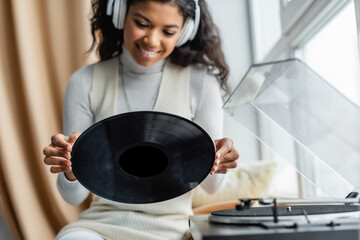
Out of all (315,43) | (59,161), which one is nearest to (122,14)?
(59,161)

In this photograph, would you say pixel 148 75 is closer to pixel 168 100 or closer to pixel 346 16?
pixel 168 100

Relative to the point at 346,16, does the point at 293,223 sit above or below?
below

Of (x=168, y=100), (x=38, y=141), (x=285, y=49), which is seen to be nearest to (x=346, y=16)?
(x=285, y=49)

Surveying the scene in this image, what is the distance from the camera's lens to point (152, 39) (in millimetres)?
1026

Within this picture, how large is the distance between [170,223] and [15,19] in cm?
124

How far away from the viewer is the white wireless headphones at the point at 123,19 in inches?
41.9

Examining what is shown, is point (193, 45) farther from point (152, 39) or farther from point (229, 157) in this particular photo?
point (229, 157)

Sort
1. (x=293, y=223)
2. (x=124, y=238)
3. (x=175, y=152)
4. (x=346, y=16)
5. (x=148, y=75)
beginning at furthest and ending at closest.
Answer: (x=148, y=75) < (x=346, y=16) < (x=124, y=238) < (x=175, y=152) < (x=293, y=223)

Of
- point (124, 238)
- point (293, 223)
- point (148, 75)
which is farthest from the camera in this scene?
point (148, 75)

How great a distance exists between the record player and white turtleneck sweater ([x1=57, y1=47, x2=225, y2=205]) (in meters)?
0.29

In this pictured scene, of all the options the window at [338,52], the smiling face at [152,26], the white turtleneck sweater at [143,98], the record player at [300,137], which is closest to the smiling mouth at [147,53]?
the smiling face at [152,26]

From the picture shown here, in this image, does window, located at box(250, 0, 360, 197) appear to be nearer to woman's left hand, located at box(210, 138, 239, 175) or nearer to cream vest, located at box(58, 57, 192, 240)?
woman's left hand, located at box(210, 138, 239, 175)

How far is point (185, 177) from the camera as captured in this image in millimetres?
681

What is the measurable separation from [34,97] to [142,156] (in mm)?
1236
